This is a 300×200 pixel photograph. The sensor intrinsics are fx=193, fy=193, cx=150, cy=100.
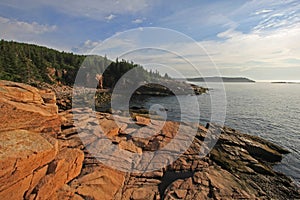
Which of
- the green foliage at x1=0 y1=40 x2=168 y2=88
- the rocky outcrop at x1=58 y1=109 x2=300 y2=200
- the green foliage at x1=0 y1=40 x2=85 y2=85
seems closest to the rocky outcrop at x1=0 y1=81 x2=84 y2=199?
the rocky outcrop at x1=58 y1=109 x2=300 y2=200

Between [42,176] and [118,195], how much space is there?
4.35 metres

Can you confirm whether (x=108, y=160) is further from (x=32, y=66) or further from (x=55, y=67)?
(x=55, y=67)

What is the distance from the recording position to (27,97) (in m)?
14.0

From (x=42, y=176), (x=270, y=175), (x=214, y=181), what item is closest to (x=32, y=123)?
(x=42, y=176)

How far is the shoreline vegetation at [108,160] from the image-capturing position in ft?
31.6

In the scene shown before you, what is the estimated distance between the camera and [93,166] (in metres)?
12.9

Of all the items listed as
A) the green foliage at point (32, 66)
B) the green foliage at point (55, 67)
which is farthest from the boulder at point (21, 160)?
the green foliage at point (55, 67)

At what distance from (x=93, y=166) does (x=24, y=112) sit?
548cm

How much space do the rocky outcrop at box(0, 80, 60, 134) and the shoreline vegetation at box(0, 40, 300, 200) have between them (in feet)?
0.16

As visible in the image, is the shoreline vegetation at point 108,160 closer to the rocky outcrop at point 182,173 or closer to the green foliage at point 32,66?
the rocky outcrop at point 182,173

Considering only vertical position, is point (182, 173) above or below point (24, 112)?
below

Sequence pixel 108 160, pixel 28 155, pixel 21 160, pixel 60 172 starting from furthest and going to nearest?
pixel 108 160
pixel 60 172
pixel 28 155
pixel 21 160

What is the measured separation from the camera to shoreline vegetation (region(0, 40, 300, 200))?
963cm

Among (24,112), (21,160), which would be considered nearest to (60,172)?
(21,160)
